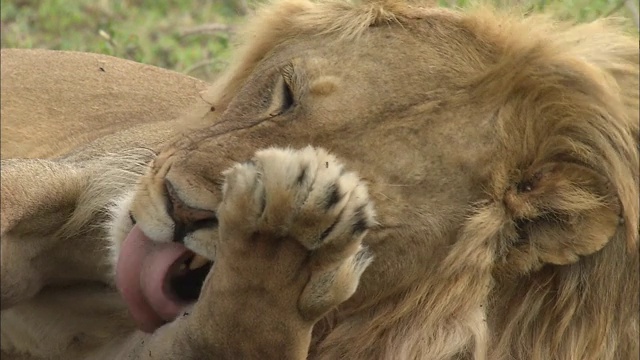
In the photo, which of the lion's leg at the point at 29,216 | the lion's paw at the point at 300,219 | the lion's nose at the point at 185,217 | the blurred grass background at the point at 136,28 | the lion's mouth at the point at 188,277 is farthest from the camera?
the blurred grass background at the point at 136,28

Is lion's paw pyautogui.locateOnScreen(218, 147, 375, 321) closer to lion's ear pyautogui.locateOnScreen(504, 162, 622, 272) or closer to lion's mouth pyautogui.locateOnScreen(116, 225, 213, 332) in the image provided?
lion's mouth pyautogui.locateOnScreen(116, 225, 213, 332)

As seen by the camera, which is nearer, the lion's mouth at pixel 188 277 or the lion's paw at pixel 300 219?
the lion's paw at pixel 300 219

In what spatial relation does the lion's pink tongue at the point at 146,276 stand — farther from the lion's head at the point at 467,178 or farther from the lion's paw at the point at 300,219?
the lion's paw at the point at 300,219

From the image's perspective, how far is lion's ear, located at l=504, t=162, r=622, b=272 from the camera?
1.77m

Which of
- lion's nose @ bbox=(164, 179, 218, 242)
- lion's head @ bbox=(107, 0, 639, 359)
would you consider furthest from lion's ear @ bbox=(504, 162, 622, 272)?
lion's nose @ bbox=(164, 179, 218, 242)

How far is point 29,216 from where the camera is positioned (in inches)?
87.5

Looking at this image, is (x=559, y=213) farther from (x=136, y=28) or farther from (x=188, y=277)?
(x=136, y=28)

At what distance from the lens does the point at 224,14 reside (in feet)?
15.5

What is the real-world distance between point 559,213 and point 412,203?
256mm

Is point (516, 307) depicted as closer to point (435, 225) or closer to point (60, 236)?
point (435, 225)

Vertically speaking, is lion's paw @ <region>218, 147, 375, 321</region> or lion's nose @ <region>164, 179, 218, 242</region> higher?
lion's paw @ <region>218, 147, 375, 321</region>

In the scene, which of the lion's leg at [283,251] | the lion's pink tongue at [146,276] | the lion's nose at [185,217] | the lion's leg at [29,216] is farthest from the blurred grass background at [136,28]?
the lion's leg at [283,251]

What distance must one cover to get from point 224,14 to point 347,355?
10.1 feet

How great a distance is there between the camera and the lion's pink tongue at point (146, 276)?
71.5 inches
